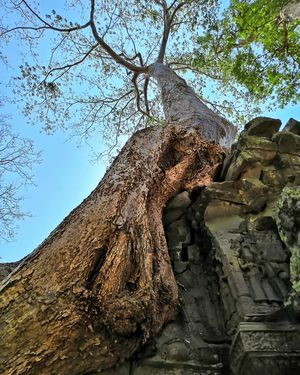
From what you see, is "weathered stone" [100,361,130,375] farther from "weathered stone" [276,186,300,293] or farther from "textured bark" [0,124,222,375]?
"weathered stone" [276,186,300,293]

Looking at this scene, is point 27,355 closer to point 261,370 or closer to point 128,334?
point 128,334

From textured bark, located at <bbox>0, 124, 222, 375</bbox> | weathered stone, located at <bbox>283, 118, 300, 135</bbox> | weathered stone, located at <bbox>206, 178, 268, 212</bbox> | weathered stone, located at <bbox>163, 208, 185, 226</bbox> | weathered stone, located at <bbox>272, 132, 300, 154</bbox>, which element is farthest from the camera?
weathered stone, located at <bbox>283, 118, 300, 135</bbox>

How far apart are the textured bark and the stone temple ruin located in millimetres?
243

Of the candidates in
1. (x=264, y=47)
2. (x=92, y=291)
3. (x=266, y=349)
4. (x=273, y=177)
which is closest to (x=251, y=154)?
(x=273, y=177)

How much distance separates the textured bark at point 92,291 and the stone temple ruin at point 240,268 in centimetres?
24

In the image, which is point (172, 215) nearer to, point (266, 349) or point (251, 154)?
point (251, 154)

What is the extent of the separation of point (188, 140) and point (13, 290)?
2399mm

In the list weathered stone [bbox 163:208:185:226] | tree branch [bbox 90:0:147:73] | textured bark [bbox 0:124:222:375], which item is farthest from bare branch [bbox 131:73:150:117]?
textured bark [bbox 0:124:222:375]

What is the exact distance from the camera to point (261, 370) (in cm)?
168

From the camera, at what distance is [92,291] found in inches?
66.6

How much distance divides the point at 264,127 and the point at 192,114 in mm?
1394

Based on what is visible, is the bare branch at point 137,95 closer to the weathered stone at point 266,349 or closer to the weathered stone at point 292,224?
the weathered stone at point 292,224

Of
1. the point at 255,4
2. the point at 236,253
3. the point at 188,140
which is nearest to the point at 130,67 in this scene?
the point at 255,4

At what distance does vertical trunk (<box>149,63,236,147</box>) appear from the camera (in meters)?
4.23
